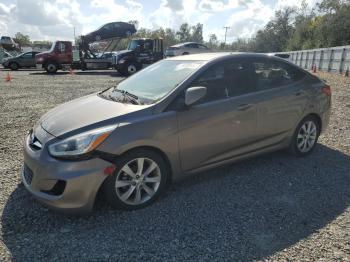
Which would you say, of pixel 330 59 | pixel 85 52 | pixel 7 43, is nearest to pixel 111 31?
pixel 85 52

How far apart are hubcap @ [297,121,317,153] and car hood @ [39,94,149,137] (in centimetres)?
266

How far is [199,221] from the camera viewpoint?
3383 mm

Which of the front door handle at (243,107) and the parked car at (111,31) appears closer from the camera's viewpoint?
the front door handle at (243,107)

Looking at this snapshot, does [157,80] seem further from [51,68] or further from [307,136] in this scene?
[51,68]

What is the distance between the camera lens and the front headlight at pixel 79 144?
3.16m

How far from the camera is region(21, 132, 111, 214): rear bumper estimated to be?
3115 mm

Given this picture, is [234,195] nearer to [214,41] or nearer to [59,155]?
[59,155]

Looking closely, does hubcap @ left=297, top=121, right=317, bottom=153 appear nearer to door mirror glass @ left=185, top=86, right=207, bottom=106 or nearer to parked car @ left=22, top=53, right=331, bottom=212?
parked car @ left=22, top=53, right=331, bottom=212

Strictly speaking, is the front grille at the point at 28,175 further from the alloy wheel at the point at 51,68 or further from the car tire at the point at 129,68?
the alloy wheel at the point at 51,68

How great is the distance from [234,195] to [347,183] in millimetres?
1535

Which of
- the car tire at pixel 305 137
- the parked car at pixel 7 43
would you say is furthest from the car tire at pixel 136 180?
the parked car at pixel 7 43

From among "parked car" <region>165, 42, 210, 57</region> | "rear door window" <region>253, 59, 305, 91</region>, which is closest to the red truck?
"parked car" <region>165, 42, 210, 57</region>

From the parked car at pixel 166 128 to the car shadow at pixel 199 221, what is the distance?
25 cm

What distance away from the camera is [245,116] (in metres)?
4.24
